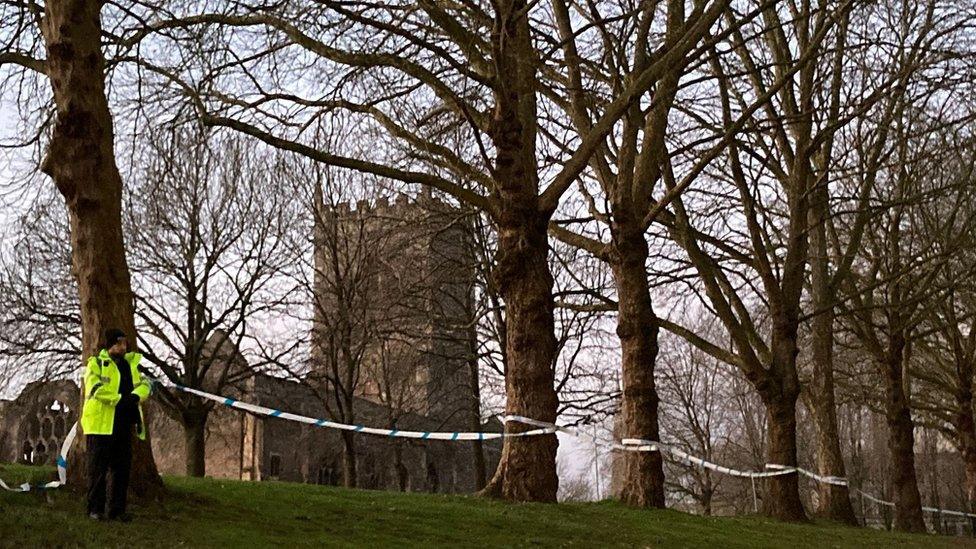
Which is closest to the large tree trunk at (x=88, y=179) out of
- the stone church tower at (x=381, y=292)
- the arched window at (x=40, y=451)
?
the stone church tower at (x=381, y=292)

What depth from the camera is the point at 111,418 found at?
8.59m

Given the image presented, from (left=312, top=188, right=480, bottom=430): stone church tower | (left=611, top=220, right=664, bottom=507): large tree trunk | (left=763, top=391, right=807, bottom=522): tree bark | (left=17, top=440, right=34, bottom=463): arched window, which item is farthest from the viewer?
(left=17, top=440, right=34, bottom=463): arched window

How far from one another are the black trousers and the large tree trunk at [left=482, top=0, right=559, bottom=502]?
526 centimetres

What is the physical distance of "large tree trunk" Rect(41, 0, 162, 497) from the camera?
9.59 metres

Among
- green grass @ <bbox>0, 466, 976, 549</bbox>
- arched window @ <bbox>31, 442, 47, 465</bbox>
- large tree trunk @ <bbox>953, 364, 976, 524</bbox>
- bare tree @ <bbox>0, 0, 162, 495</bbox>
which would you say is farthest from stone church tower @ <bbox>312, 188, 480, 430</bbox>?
bare tree @ <bbox>0, 0, 162, 495</bbox>

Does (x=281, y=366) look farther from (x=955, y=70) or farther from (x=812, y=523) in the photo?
(x=955, y=70)

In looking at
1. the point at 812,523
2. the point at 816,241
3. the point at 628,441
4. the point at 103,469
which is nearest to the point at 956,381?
the point at 816,241

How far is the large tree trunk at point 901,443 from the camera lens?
25.8m

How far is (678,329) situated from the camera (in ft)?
64.0

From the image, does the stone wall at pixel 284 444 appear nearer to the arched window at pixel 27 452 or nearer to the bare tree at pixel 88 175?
the arched window at pixel 27 452

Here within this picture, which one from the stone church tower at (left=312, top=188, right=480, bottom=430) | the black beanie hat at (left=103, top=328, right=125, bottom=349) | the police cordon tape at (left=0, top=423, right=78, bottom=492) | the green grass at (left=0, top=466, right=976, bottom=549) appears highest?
the stone church tower at (left=312, top=188, right=480, bottom=430)

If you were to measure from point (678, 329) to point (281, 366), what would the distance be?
49.0ft

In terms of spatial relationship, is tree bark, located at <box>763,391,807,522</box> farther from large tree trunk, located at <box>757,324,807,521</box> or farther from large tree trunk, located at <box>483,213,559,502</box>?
large tree trunk, located at <box>483,213,559,502</box>

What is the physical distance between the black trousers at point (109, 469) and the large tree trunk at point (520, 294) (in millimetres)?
5262
